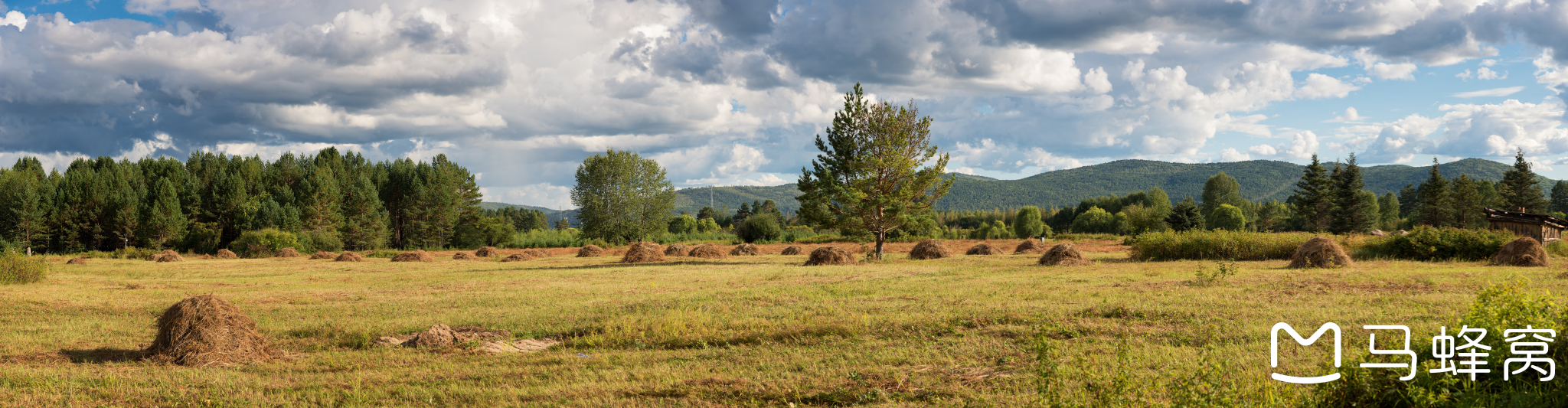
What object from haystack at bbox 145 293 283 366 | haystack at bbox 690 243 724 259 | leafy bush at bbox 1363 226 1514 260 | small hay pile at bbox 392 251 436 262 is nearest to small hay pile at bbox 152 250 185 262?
small hay pile at bbox 392 251 436 262

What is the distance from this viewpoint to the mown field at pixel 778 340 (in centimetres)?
644

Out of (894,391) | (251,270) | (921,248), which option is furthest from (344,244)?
(894,391)

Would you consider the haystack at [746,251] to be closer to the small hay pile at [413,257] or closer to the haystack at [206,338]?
the small hay pile at [413,257]

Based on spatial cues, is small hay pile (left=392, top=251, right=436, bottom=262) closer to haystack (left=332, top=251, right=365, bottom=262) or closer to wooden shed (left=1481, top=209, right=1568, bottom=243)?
haystack (left=332, top=251, right=365, bottom=262)

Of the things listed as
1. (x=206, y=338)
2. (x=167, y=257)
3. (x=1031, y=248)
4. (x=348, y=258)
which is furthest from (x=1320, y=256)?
(x=167, y=257)

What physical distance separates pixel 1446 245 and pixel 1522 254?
11.0 ft

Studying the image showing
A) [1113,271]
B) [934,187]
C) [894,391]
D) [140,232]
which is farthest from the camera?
[140,232]

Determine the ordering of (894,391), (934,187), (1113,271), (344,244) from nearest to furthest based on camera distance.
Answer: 1. (894,391)
2. (1113,271)
3. (934,187)
4. (344,244)

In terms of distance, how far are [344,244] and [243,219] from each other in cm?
730

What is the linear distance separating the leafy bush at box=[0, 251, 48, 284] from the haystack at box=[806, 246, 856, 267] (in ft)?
74.1

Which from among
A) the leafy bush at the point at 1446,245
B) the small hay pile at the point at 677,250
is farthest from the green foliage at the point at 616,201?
the leafy bush at the point at 1446,245

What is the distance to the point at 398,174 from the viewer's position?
2822 inches

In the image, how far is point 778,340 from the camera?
934 centimetres

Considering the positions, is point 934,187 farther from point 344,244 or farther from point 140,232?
point 140,232
